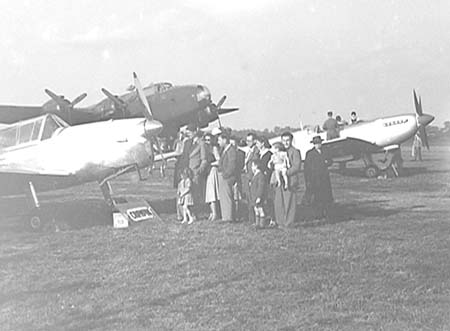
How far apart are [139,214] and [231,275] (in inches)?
178

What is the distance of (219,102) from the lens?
69.4 ft

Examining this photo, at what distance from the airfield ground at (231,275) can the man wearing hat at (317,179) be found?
426mm

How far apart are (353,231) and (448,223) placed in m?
1.69

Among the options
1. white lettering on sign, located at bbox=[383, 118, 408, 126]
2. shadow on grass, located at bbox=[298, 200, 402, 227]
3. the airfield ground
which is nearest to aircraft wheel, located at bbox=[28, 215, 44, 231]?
the airfield ground

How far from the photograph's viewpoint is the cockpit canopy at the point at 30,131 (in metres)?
10.6

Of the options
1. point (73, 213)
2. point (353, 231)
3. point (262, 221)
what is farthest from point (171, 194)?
point (353, 231)

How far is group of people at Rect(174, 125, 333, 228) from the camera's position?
9445 mm

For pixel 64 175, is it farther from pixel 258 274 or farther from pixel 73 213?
pixel 258 274

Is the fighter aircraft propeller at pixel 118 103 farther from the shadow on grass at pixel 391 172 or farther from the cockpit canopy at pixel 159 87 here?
the shadow on grass at pixel 391 172

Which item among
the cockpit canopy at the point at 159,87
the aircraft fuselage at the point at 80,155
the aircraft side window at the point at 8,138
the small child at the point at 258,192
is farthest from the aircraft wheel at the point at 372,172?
the aircraft side window at the point at 8,138

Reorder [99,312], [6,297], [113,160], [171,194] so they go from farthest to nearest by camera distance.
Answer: [171,194] < [113,160] < [6,297] < [99,312]

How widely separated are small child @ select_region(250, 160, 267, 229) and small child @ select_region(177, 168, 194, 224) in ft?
3.79

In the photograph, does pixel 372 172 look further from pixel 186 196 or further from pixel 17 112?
pixel 17 112

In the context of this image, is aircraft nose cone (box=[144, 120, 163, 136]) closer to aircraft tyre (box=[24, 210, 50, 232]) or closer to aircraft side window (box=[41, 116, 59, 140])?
aircraft side window (box=[41, 116, 59, 140])
